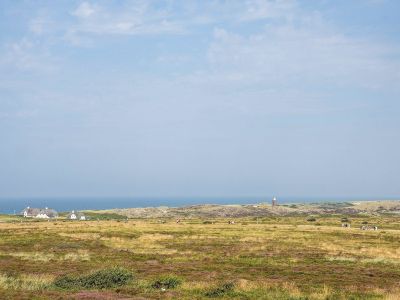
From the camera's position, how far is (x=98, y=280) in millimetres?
30047

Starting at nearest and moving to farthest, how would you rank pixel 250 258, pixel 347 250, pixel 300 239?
pixel 250 258 < pixel 347 250 < pixel 300 239

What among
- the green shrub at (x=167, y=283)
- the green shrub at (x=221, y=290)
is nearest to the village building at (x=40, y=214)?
the green shrub at (x=167, y=283)

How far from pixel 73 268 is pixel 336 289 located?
2072 cm

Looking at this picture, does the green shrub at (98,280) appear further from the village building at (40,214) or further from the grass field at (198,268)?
the village building at (40,214)

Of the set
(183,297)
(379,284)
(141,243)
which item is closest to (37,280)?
(183,297)

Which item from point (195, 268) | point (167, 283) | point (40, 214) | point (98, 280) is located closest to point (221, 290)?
point (167, 283)

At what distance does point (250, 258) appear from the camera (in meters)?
48.8

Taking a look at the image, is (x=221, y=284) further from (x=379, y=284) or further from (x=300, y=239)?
(x=300, y=239)

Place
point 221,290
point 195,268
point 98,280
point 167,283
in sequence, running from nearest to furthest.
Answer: point 221,290 < point 98,280 < point 167,283 < point 195,268

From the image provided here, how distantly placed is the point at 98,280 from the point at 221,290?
8.03 metres

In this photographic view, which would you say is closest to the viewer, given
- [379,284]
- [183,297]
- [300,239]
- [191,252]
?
[183,297]

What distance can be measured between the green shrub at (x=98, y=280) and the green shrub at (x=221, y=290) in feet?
21.4

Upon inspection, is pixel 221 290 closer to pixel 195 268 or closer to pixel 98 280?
pixel 98 280

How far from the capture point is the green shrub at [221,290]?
27.0 metres
